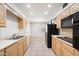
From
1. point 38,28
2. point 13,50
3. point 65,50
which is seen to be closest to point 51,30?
point 65,50

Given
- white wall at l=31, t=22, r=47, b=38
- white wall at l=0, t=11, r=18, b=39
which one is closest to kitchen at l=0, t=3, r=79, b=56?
white wall at l=0, t=11, r=18, b=39

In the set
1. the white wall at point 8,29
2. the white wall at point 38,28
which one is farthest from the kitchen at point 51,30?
the white wall at point 38,28

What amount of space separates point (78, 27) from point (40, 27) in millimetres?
10042

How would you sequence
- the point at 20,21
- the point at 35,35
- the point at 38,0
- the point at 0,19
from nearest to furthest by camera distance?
the point at 38,0 < the point at 0,19 < the point at 20,21 < the point at 35,35

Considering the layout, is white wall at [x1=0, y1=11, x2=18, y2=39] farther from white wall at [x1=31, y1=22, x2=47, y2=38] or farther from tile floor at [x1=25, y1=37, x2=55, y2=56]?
white wall at [x1=31, y1=22, x2=47, y2=38]

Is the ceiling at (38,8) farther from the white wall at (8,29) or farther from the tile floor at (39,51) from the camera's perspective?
the tile floor at (39,51)

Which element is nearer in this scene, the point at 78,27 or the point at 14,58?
the point at 14,58

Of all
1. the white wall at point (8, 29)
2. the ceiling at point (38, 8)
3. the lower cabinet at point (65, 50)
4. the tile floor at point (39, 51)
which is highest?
the ceiling at point (38, 8)

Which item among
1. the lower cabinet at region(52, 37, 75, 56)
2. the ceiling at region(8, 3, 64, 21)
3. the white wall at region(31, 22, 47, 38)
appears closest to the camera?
the lower cabinet at region(52, 37, 75, 56)

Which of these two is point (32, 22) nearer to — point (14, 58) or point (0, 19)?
point (0, 19)

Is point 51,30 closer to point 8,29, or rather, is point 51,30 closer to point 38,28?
point 8,29

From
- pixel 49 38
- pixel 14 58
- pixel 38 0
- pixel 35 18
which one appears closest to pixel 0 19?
pixel 38 0

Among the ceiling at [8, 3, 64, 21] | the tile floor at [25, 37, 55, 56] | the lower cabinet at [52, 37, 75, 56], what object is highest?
the ceiling at [8, 3, 64, 21]

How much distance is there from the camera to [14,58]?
94 centimetres
